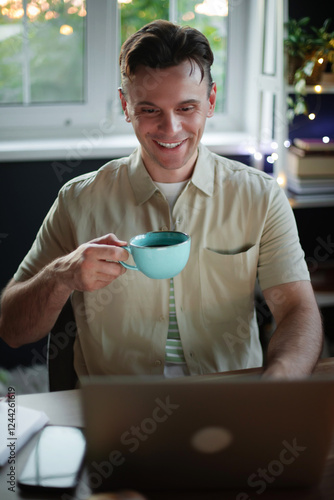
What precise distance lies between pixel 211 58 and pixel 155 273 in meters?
0.71

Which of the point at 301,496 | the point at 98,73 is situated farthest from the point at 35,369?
the point at 301,496

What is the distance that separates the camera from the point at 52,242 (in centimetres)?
159

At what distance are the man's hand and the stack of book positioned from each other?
1460 millimetres

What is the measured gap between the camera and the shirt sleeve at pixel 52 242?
1562 millimetres

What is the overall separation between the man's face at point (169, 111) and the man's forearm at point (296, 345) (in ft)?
1.67

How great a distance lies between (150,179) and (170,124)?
6.7 inches

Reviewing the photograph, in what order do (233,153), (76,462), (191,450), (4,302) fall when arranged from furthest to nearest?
(233,153) < (4,302) < (76,462) < (191,450)

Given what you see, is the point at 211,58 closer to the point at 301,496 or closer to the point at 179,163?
the point at 179,163

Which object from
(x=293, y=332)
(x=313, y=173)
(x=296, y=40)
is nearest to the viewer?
(x=293, y=332)

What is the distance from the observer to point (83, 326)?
1557mm

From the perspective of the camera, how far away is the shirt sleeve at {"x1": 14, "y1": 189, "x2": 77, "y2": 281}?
156cm

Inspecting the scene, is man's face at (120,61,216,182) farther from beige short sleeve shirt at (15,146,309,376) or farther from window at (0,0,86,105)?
window at (0,0,86,105)

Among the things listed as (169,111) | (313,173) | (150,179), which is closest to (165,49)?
(169,111)

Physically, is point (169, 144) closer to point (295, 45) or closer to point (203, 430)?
point (203, 430)
